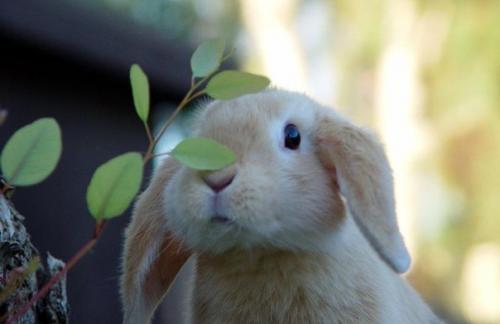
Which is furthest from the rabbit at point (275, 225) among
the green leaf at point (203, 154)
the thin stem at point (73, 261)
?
the thin stem at point (73, 261)

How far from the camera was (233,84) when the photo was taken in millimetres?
Result: 1233

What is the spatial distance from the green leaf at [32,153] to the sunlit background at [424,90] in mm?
9680

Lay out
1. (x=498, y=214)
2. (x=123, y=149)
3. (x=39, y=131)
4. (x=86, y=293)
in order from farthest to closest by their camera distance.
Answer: (x=498, y=214), (x=123, y=149), (x=86, y=293), (x=39, y=131)

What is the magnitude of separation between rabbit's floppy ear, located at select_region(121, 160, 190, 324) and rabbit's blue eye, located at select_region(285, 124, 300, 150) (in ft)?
0.84

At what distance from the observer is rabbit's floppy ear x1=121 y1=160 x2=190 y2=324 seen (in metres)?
1.74

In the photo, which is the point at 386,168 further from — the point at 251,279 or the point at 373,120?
the point at 373,120

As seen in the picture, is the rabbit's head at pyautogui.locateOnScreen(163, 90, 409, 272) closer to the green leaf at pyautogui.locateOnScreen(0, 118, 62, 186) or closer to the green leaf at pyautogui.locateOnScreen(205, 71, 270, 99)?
the green leaf at pyautogui.locateOnScreen(205, 71, 270, 99)

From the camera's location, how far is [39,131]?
3.47 feet

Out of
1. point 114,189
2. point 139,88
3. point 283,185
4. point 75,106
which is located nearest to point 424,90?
point 75,106

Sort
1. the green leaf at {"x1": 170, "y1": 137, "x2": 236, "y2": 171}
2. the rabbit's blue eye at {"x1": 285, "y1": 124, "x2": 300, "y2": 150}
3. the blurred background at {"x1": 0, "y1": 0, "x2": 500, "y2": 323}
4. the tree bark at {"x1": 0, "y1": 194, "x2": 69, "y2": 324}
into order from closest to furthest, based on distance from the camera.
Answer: the green leaf at {"x1": 170, "y1": 137, "x2": 236, "y2": 171} < the tree bark at {"x1": 0, "y1": 194, "x2": 69, "y2": 324} < the rabbit's blue eye at {"x1": 285, "y1": 124, "x2": 300, "y2": 150} < the blurred background at {"x1": 0, "y1": 0, "x2": 500, "y2": 323}

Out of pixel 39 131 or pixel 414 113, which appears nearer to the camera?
pixel 39 131

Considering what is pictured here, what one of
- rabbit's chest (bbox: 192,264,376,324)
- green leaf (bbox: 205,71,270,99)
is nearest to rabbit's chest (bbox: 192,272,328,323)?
rabbit's chest (bbox: 192,264,376,324)

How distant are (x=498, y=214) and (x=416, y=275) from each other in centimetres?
128

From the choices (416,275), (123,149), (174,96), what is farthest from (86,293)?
(416,275)
